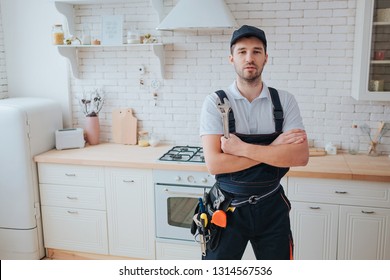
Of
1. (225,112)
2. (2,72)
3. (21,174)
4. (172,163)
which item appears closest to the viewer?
(225,112)

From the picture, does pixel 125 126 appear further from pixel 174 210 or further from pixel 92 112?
pixel 174 210

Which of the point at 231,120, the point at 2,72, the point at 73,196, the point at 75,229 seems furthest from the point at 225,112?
the point at 2,72

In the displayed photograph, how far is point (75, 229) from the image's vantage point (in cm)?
353

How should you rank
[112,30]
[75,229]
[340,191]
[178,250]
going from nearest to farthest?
1. [340,191]
2. [178,250]
3. [75,229]
4. [112,30]

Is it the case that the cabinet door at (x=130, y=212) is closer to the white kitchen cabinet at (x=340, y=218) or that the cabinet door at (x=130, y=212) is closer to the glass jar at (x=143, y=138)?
the glass jar at (x=143, y=138)

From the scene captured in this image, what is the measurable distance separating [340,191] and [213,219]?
1.29m

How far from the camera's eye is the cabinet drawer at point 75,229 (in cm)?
347

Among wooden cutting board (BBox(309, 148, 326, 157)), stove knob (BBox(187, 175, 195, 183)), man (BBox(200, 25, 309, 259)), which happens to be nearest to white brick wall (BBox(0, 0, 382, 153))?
wooden cutting board (BBox(309, 148, 326, 157))

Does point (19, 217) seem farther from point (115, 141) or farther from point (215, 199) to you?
point (215, 199)

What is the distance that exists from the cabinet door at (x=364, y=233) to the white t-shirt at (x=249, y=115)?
3.89ft

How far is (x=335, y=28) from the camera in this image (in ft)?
10.8

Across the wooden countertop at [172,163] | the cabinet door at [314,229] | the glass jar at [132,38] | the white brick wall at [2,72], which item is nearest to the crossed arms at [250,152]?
the wooden countertop at [172,163]
